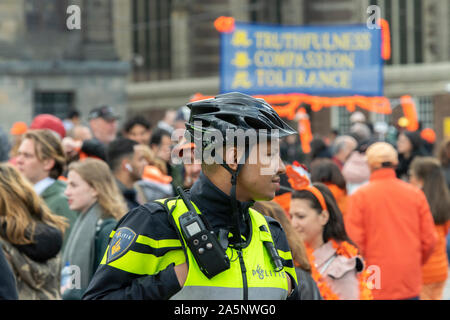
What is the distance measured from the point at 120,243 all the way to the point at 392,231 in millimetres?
4044

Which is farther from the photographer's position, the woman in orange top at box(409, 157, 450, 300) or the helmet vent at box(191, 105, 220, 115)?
the woman in orange top at box(409, 157, 450, 300)

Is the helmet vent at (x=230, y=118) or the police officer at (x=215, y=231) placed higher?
the helmet vent at (x=230, y=118)

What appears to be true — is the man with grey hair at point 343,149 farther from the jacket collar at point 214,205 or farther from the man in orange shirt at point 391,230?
the jacket collar at point 214,205

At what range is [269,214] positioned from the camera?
4422 mm

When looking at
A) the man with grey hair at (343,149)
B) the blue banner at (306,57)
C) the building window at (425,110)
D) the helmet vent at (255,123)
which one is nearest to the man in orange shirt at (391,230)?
the man with grey hair at (343,149)

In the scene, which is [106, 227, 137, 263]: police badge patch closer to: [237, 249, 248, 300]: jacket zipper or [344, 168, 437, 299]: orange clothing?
[237, 249, 248, 300]: jacket zipper

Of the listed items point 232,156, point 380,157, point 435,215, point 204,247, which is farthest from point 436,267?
point 204,247

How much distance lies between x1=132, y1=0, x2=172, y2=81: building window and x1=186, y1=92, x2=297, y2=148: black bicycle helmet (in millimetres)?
27764

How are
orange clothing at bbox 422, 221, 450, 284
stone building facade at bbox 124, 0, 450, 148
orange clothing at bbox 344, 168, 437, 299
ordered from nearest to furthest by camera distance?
orange clothing at bbox 344, 168, 437, 299 → orange clothing at bbox 422, 221, 450, 284 → stone building facade at bbox 124, 0, 450, 148

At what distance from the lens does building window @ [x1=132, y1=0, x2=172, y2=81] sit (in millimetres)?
30359

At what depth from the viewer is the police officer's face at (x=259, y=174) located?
2.79 m

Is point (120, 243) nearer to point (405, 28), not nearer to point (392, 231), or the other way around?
point (392, 231)

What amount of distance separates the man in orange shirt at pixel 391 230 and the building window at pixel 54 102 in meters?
17.7

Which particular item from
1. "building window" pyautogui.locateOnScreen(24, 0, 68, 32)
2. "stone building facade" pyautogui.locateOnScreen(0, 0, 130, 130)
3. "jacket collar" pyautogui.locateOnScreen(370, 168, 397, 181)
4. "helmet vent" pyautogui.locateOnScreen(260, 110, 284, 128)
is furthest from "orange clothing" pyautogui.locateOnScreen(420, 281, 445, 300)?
"building window" pyautogui.locateOnScreen(24, 0, 68, 32)
